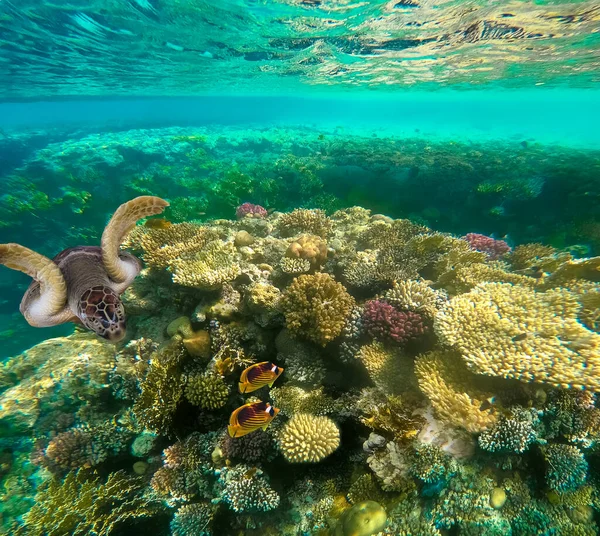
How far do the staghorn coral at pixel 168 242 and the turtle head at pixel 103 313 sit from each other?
1818 millimetres

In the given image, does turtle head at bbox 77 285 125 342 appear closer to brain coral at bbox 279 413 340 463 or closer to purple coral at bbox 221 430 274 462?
purple coral at bbox 221 430 274 462

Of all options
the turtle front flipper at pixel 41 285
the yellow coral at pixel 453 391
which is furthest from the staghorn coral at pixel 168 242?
the yellow coral at pixel 453 391

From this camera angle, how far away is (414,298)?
13.6 ft

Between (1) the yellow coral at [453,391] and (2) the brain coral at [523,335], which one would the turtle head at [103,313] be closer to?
(1) the yellow coral at [453,391]

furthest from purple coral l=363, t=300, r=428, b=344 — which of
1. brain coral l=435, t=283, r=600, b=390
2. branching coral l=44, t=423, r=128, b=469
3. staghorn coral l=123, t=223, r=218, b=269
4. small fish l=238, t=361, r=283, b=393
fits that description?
branching coral l=44, t=423, r=128, b=469

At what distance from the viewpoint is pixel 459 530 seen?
2996mm

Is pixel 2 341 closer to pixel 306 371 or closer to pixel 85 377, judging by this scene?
pixel 85 377

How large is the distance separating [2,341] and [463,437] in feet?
69.0

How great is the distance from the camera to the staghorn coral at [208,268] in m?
4.41

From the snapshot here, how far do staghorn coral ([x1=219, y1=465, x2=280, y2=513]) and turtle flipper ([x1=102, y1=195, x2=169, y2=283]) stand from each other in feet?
8.96

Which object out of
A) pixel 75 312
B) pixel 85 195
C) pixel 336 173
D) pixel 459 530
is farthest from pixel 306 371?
pixel 85 195

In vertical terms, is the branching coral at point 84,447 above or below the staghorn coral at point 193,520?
above

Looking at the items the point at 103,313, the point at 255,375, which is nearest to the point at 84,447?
the point at 103,313

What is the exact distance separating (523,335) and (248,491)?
12.2ft
